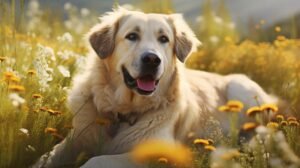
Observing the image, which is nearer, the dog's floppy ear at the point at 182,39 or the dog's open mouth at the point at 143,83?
the dog's open mouth at the point at 143,83

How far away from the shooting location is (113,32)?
4.84 meters

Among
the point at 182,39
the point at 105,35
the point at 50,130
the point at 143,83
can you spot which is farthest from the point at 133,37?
the point at 50,130

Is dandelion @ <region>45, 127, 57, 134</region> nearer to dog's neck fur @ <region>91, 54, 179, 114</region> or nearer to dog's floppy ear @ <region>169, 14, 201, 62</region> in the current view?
dog's neck fur @ <region>91, 54, 179, 114</region>

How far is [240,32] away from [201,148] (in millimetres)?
5624

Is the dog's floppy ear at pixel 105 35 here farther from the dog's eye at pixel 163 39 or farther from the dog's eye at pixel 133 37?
the dog's eye at pixel 163 39

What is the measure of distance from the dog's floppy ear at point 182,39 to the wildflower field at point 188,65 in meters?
0.80

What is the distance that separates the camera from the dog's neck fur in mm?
4668

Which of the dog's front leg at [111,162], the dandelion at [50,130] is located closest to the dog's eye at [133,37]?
the dog's front leg at [111,162]

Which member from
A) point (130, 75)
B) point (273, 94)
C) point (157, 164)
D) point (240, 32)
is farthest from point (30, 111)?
point (240, 32)

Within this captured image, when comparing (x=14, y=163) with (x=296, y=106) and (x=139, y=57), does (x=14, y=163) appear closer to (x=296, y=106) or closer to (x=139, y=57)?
(x=139, y=57)

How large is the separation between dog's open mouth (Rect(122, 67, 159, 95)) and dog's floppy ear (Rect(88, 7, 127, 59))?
0.92 ft

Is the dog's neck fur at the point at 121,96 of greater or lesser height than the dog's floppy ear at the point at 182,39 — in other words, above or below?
below

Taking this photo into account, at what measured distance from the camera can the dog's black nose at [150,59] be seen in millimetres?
4340

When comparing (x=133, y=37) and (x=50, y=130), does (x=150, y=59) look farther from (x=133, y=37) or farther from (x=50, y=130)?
(x=50, y=130)
